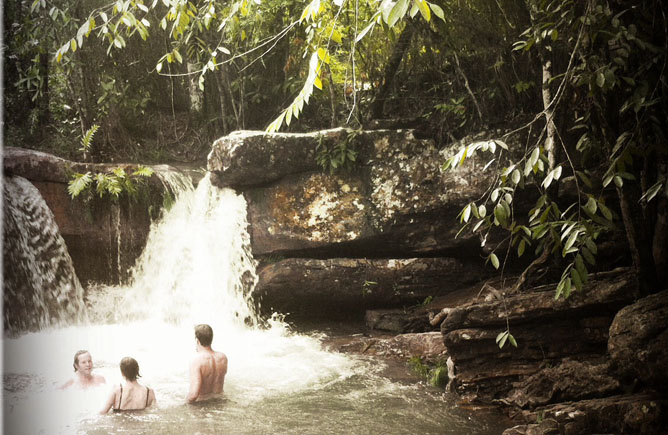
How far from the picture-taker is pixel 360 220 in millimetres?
7129

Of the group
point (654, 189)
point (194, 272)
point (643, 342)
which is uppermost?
point (654, 189)

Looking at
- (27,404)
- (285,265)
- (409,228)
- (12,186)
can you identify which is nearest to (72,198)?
(12,186)

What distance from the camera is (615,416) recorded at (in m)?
3.72

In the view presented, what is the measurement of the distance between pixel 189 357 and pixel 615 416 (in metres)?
4.41

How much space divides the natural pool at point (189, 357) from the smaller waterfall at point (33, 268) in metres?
0.22

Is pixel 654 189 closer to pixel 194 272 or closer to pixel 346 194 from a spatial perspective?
pixel 346 194

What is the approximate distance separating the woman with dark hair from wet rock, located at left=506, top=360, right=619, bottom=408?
10.4ft

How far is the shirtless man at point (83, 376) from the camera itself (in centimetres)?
456

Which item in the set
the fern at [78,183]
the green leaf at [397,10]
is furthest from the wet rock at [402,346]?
the green leaf at [397,10]

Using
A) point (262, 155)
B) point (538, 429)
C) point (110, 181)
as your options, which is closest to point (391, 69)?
point (262, 155)

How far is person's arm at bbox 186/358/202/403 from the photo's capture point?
→ 463 centimetres

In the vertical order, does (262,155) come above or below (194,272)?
above

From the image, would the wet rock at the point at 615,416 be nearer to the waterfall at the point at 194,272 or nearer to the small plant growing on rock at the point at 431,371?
the small plant growing on rock at the point at 431,371

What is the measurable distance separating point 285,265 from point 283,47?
446 centimetres
